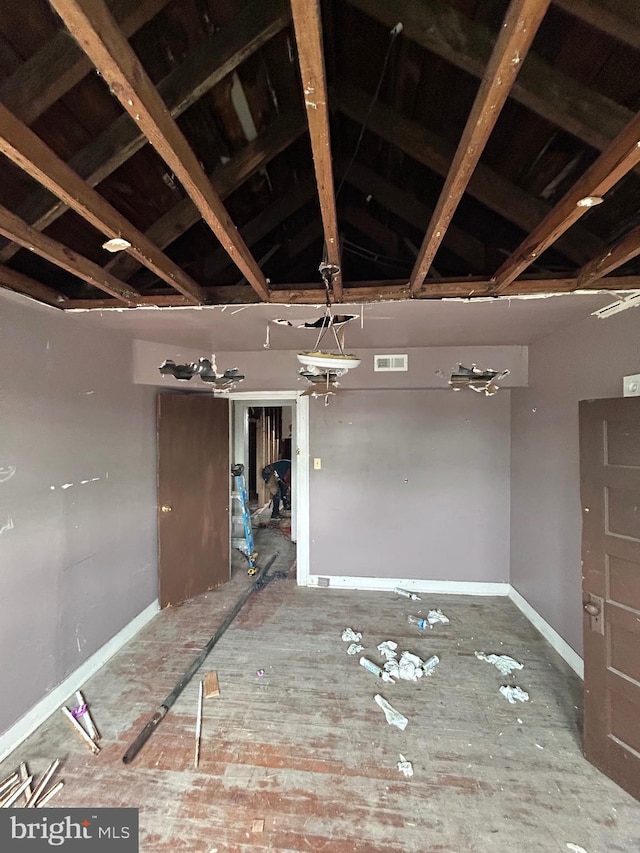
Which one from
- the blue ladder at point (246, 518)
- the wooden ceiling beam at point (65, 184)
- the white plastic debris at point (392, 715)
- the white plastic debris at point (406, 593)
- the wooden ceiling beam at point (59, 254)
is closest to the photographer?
the wooden ceiling beam at point (65, 184)

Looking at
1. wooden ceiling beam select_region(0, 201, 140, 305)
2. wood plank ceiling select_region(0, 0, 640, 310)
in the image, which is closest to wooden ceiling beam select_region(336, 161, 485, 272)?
wood plank ceiling select_region(0, 0, 640, 310)

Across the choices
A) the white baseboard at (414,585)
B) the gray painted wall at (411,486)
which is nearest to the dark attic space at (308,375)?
the white baseboard at (414,585)

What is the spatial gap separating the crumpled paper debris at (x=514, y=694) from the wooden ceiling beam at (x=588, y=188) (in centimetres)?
259

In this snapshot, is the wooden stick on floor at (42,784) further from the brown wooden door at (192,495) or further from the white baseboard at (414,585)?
the white baseboard at (414,585)

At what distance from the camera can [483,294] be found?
80.4 inches

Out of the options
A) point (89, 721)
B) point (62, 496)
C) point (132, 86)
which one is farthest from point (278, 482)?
point (132, 86)

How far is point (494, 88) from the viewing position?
89 centimetres

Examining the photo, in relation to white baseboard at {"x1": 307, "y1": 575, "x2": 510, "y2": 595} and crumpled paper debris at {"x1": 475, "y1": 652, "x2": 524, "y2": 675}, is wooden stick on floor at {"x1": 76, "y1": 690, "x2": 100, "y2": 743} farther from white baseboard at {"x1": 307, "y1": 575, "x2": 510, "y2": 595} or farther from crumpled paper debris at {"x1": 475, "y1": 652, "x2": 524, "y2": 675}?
crumpled paper debris at {"x1": 475, "y1": 652, "x2": 524, "y2": 675}

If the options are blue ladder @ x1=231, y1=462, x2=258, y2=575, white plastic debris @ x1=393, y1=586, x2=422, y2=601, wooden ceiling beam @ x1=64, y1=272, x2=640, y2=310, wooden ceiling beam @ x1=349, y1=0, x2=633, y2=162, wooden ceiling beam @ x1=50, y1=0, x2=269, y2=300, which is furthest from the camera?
blue ladder @ x1=231, y1=462, x2=258, y2=575

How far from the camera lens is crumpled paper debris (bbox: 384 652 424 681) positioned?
106 inches

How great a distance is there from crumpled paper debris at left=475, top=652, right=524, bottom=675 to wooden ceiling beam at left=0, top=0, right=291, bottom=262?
367cm

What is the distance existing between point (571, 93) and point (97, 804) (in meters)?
3.50

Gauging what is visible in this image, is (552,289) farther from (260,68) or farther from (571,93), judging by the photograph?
(260,68)

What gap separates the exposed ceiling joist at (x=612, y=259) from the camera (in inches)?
58.7
